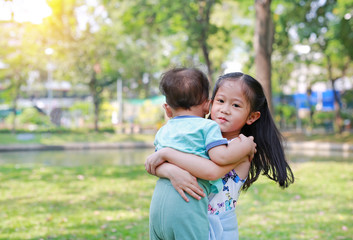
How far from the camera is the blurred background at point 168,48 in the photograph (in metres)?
15.2

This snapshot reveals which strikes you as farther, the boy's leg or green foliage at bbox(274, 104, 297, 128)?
green foliage at bbox(274, 104, 297, 128)

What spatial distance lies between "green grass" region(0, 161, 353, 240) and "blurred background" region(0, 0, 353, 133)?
2.98 metres

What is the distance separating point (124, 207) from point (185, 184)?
178 inches

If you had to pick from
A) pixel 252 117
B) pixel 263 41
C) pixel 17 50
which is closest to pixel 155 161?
pixel 252 117

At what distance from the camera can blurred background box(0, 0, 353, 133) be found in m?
15.2

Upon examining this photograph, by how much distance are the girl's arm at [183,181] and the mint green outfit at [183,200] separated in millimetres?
29

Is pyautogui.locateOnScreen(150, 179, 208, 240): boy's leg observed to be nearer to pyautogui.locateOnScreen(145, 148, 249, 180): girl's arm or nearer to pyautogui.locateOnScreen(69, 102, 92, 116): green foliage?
pyautogui.locateOnScreen(145, 148, 249, 180): girl's arm

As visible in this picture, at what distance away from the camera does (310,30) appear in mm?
13984

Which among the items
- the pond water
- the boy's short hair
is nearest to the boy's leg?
the boy's short hair

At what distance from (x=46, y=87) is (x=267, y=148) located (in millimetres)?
58547

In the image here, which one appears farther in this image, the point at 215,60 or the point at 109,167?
the point at 215,60

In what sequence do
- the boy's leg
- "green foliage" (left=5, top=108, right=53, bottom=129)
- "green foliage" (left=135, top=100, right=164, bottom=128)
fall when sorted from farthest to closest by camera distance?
1. "green foliage" (left=135, top=100, right=164, bottom=128)
2. "green foliage" (left=5, top=108, right=53, bottom=129)
3. the boy's leg

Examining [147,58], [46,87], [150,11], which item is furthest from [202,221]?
[46,87]

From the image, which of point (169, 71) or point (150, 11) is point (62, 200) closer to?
point (169, 71)
